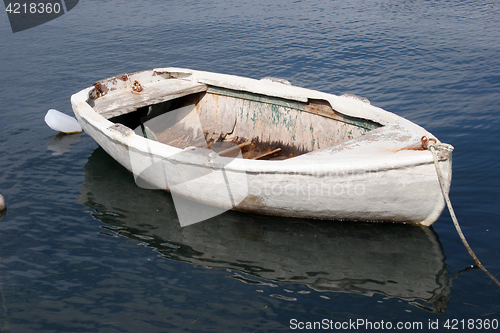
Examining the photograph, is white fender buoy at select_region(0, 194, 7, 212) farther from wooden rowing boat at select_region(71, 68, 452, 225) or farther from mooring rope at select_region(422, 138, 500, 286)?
mooring rope at select_region(422, 138, 500, 286)

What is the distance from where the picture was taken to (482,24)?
44.4 ft

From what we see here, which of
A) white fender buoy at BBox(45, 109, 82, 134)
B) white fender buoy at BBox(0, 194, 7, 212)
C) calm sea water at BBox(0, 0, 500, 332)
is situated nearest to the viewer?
calm sea water at BBox(0, 0, 500, 332)

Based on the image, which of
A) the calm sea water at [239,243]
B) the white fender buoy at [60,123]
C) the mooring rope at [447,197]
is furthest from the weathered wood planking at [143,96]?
the mooring rope at [447,197]

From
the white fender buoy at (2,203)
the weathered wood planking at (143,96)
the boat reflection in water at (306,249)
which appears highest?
the weathered wood planking at (143,96)

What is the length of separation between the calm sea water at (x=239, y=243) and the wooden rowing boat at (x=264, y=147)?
401 mm

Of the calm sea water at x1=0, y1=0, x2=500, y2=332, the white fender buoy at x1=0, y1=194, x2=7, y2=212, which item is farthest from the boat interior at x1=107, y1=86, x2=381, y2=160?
the white fender buoy at x1=0, y1=194, x2=7, y2=212

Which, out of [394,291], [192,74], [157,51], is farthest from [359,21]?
[394,291]

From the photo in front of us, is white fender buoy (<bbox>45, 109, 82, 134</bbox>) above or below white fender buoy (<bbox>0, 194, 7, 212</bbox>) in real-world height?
above

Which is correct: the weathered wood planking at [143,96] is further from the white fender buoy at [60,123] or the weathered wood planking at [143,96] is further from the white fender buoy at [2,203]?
the white fender buoy at [2,203]

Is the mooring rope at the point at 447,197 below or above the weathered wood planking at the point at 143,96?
below

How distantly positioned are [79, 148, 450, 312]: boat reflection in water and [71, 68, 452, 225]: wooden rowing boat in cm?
18

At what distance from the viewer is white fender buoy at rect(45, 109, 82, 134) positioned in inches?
325

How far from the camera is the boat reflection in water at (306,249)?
4332 millimetres

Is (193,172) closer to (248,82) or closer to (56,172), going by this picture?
(248,82)
